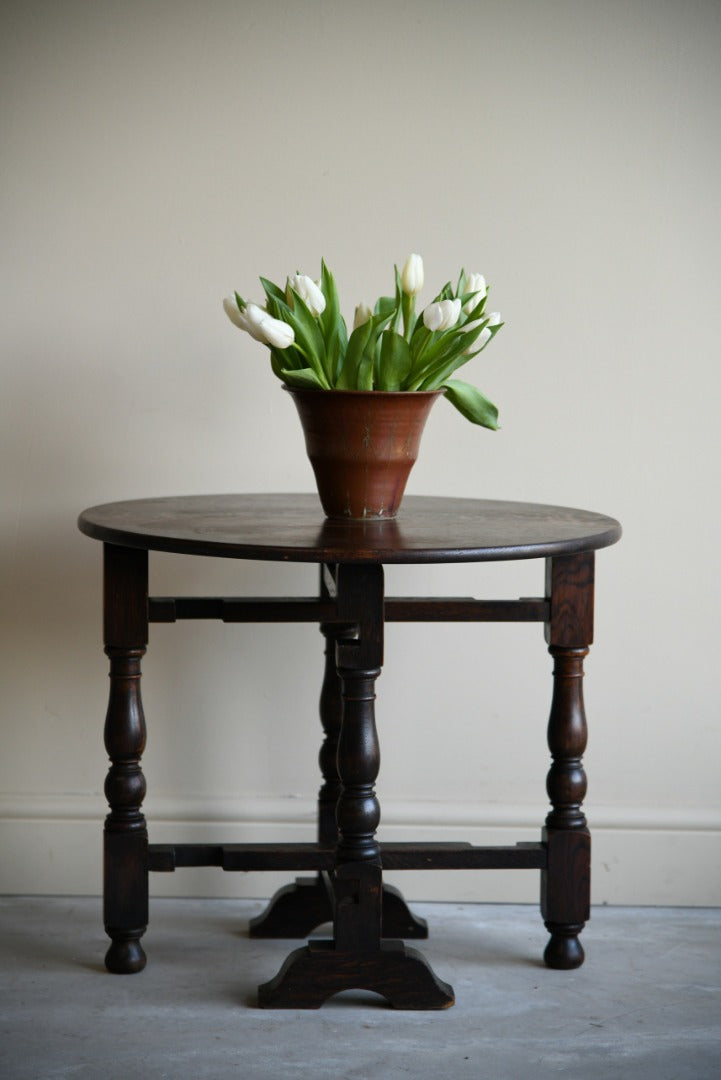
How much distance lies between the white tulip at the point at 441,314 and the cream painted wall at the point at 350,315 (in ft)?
1.96

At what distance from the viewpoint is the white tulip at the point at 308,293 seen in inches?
77.8

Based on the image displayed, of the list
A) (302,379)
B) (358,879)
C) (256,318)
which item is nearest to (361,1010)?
(358,879)

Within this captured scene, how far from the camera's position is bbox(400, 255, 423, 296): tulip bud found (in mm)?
1985

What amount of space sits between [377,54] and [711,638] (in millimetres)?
1393

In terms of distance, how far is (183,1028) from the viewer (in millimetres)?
1960

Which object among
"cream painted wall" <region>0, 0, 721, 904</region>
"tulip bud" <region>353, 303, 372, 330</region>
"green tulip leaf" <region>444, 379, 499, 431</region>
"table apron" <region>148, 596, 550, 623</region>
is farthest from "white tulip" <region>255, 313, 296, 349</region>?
"cream painted wall" <region>0, 0, 721, 904</region>

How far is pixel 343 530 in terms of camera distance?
194cm

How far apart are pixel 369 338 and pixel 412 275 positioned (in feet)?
0.44

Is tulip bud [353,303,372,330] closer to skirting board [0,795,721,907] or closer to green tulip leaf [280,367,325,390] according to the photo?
green tulip leaf [280,367,325,390]

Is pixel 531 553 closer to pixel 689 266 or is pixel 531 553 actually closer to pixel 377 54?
pixel 689 266

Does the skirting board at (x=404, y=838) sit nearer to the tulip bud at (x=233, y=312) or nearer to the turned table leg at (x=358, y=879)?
the turned table leg at (x=358, y=879)

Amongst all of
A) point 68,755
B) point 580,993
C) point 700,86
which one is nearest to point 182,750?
point 68,755

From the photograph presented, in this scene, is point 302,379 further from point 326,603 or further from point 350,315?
point 350,315

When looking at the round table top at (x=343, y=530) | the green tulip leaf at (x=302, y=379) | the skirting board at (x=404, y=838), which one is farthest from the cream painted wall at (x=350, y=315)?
the green tulip leaf at (x=302, y=379)
